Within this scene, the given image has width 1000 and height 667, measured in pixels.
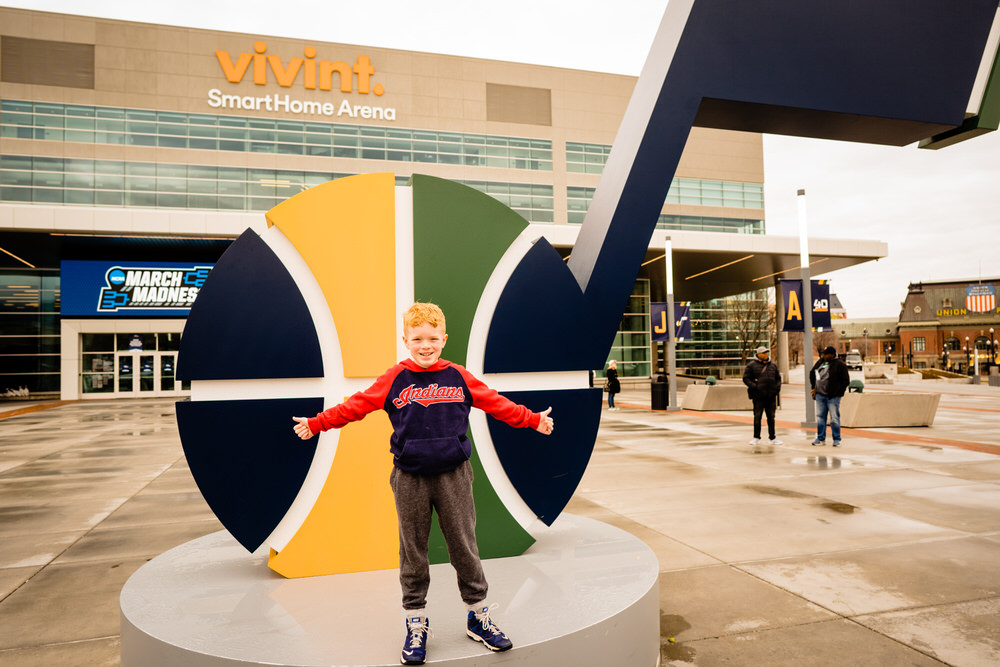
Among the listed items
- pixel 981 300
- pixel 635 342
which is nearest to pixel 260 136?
pixel 635 342

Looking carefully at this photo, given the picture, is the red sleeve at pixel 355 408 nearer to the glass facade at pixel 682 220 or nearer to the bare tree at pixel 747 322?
the glass facade at pixel 682 220

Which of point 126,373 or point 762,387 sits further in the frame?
point 126,373

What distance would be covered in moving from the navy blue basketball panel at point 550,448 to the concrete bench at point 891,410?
12176 mm

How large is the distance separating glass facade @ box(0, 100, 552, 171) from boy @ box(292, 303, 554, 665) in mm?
33061

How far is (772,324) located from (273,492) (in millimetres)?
56439

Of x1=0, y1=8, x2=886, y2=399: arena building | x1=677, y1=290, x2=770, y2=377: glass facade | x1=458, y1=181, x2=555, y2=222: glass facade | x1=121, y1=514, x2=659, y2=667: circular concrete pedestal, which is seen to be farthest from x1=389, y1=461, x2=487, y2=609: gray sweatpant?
x1=677, y1=290, x2=770, y2=377: glass facade

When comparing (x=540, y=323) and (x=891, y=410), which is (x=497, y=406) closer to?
(x=540, y=323)

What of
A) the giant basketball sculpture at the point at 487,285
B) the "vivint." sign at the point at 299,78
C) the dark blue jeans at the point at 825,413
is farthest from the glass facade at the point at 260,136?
the giant basketball sculpture at the point at 487,285

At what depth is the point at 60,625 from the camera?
12.6 ft

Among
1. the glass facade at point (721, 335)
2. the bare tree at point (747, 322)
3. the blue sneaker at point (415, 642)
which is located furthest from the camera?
the bare tree at point (747, 322)

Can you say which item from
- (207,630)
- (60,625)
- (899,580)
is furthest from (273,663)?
(899,580)

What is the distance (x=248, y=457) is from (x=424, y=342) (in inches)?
69.4

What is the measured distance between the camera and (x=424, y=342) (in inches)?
102

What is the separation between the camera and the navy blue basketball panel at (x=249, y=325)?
366cm
